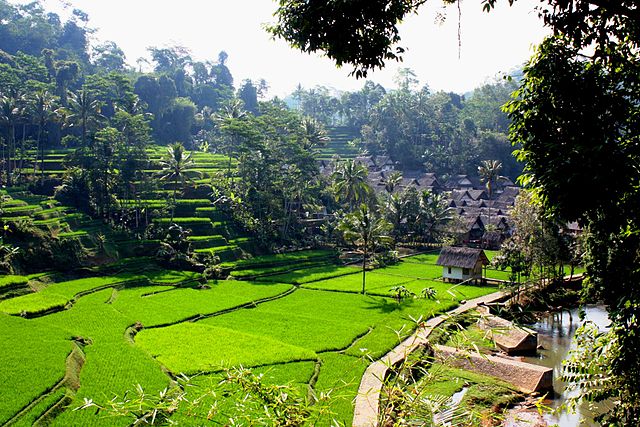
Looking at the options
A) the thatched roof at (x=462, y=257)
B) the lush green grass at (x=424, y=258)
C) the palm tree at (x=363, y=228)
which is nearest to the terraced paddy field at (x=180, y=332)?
the thatched roof at (x=462, y=257)

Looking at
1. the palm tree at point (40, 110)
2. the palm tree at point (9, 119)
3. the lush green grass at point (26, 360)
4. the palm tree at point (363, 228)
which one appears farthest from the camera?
the palm tree at point (40, 110)

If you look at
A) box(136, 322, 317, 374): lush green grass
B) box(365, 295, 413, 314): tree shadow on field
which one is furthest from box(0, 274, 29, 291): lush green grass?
box(365, 295, 413, 314): tree shadow on field

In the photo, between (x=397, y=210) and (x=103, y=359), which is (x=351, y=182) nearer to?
(x=397, y=210)

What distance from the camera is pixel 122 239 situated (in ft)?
111

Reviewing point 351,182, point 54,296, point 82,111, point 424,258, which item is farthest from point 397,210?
point 54,296

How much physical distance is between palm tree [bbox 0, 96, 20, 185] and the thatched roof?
3095 cm

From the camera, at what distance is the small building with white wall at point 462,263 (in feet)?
102

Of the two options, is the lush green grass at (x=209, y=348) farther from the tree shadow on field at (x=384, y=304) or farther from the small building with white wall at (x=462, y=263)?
the small building with white wall at (x=462, y=263)

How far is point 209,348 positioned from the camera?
18.1m

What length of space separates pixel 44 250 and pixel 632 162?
29068 millimetres

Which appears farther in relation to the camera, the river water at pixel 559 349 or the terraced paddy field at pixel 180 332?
the river water at pixel 559 349

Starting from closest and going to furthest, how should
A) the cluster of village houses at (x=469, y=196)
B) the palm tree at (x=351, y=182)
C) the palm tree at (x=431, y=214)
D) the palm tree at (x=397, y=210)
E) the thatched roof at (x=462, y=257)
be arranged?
the thatched roof at (x=462, y=257) → the palm tree at (x=431, y=214) → the palm tree at (x=397, y=210) → the palm tree at (x=351, y=182) → the cluster of village houses at (x=469, y=196)

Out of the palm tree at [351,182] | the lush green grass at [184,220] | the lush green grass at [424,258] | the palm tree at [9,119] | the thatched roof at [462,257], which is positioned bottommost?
the lush green grass at [424,258]

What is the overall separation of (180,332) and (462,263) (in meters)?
17.3
